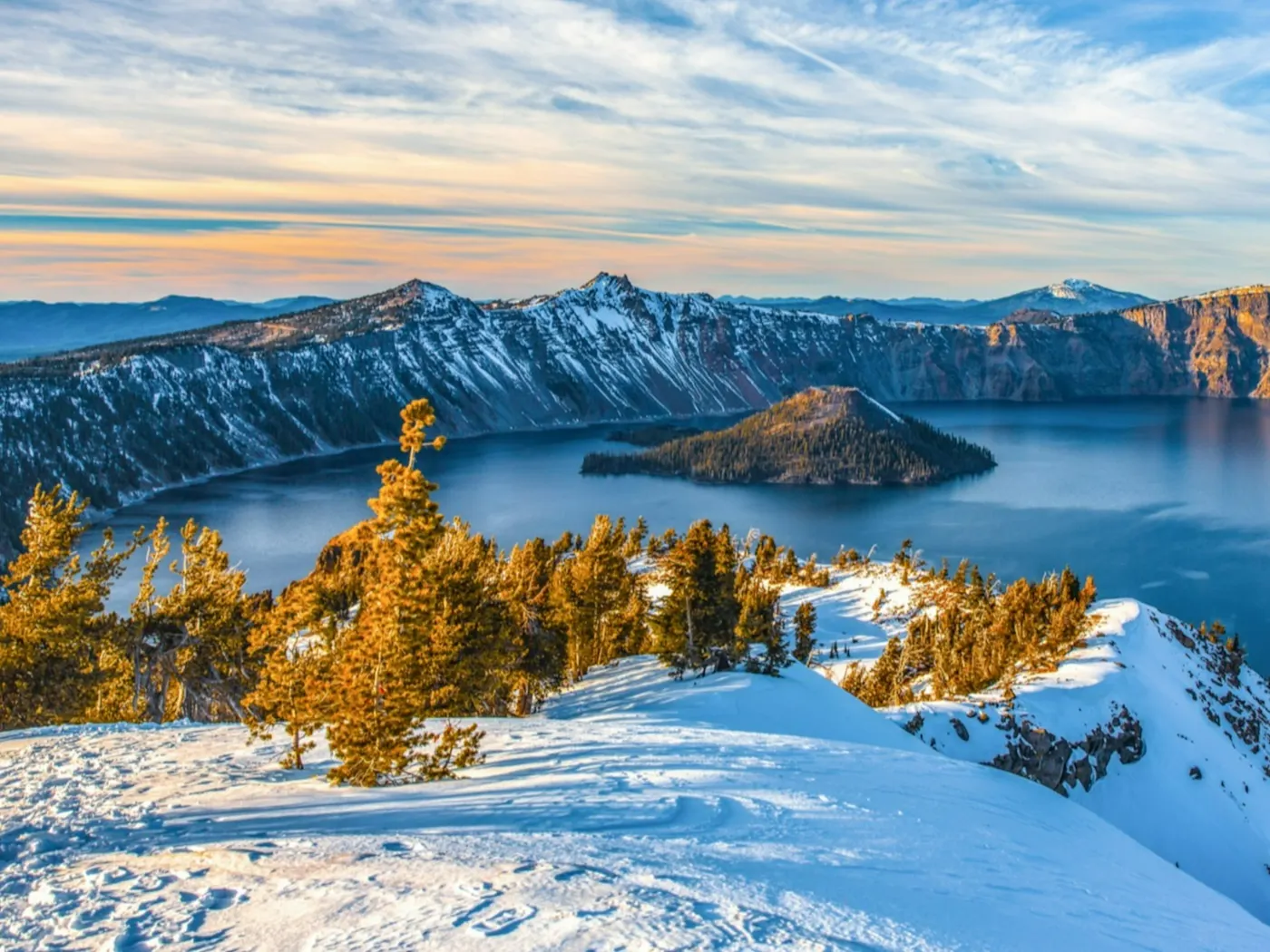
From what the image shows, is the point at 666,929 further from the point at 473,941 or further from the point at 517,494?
the point at 517,494

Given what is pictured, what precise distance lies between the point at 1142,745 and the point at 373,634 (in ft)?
134

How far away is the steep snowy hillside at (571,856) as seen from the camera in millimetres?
10148

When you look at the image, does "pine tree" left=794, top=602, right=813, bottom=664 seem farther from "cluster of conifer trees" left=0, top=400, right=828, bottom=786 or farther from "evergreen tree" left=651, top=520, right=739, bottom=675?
"evergreen tree" left=651, top=520, right=739, bottom=675

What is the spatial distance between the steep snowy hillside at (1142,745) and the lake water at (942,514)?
34.0 metres

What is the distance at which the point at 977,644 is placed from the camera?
59875 millimetres

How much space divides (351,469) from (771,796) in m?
194

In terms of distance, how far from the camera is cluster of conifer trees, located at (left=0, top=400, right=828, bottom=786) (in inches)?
687

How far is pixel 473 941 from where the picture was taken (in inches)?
374

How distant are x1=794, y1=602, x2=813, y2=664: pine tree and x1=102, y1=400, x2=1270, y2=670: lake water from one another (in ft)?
138

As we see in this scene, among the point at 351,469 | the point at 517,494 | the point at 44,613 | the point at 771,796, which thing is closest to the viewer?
the point at 771,796

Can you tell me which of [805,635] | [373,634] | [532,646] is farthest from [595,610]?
[373,634]

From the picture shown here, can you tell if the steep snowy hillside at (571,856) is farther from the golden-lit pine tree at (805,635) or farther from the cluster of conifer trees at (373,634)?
→ the golden-lit pine tree at (805,635)

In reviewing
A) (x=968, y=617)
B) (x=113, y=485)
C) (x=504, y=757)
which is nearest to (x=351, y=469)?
(x=113, y=485)


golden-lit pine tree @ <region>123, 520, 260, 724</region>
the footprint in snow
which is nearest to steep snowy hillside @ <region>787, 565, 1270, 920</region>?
golden-lit pine tree @ <region>123, 520, 260, 724</region>
